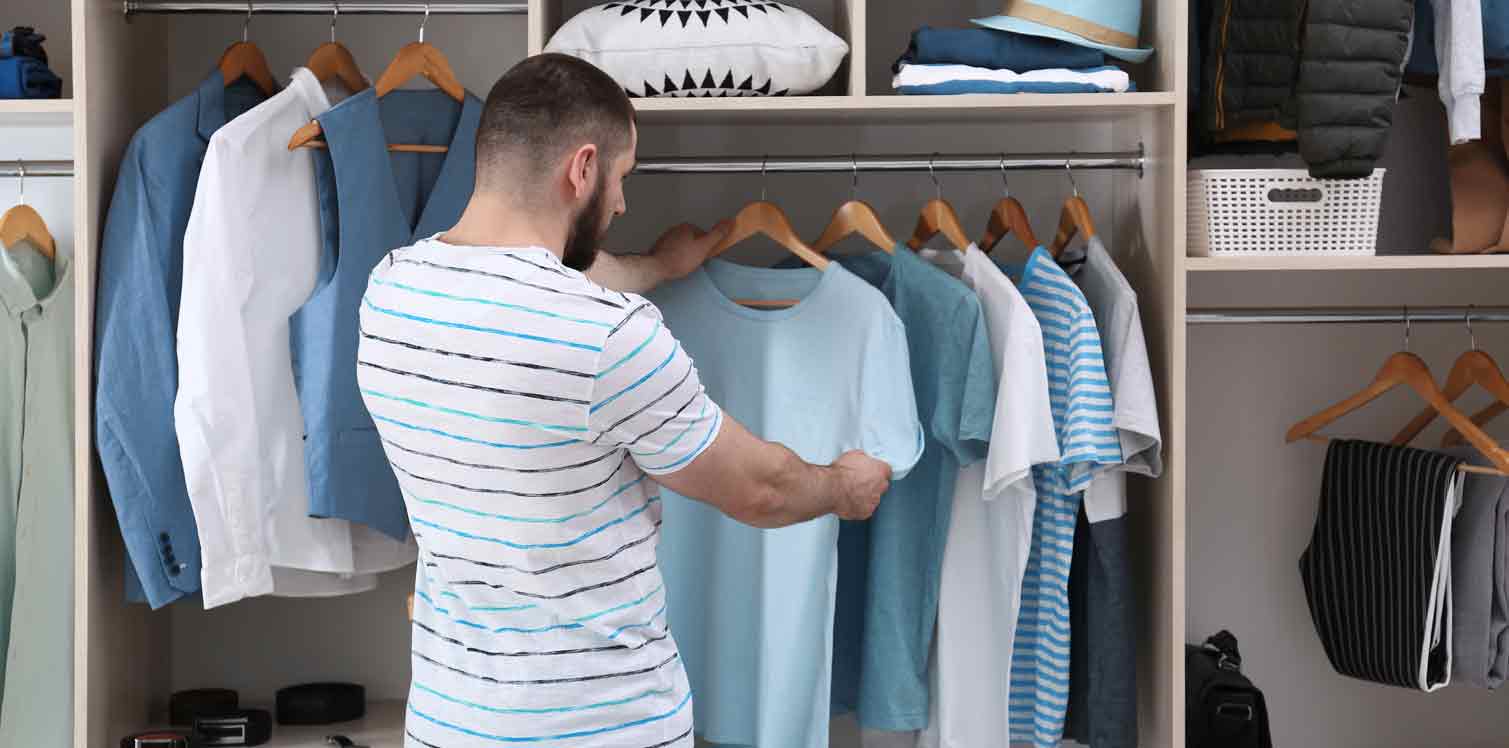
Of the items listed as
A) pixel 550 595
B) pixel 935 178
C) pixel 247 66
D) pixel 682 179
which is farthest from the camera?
pixel 682 179

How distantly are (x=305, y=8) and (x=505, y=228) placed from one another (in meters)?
1.23

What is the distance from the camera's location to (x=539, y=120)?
5.56 feet

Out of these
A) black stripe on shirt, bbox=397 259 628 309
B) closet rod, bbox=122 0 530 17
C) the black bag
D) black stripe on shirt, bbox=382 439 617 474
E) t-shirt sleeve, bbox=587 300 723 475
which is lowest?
the black bag

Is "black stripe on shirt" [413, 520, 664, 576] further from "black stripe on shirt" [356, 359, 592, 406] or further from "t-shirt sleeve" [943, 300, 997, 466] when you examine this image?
"t-shirt sleeve" [943, 300, 997, 466]

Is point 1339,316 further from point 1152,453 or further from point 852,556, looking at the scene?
point 852,556

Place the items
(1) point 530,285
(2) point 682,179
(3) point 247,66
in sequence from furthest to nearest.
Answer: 1. (2) point 682,179
2. (3) point 247,66
3. (1) point 530,285

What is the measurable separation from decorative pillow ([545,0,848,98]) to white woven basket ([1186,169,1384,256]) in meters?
0.65

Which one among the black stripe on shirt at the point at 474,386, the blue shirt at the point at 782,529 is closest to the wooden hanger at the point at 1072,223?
the blue shirt at the point at 782,529

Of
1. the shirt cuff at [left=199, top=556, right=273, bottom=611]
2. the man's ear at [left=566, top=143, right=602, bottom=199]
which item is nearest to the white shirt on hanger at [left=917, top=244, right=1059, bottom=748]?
the man's ear at [left=566, top=143, right=602, bottom=199]

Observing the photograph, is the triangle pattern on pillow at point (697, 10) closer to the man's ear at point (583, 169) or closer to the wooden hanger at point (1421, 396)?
the man's ear at point (583, 169)

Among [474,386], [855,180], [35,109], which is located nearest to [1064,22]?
[855,180]

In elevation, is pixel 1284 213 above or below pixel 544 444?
above

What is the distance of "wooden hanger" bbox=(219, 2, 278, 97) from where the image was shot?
A: 8.62 feet

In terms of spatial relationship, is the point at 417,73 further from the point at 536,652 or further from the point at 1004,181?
the point at 536,652
